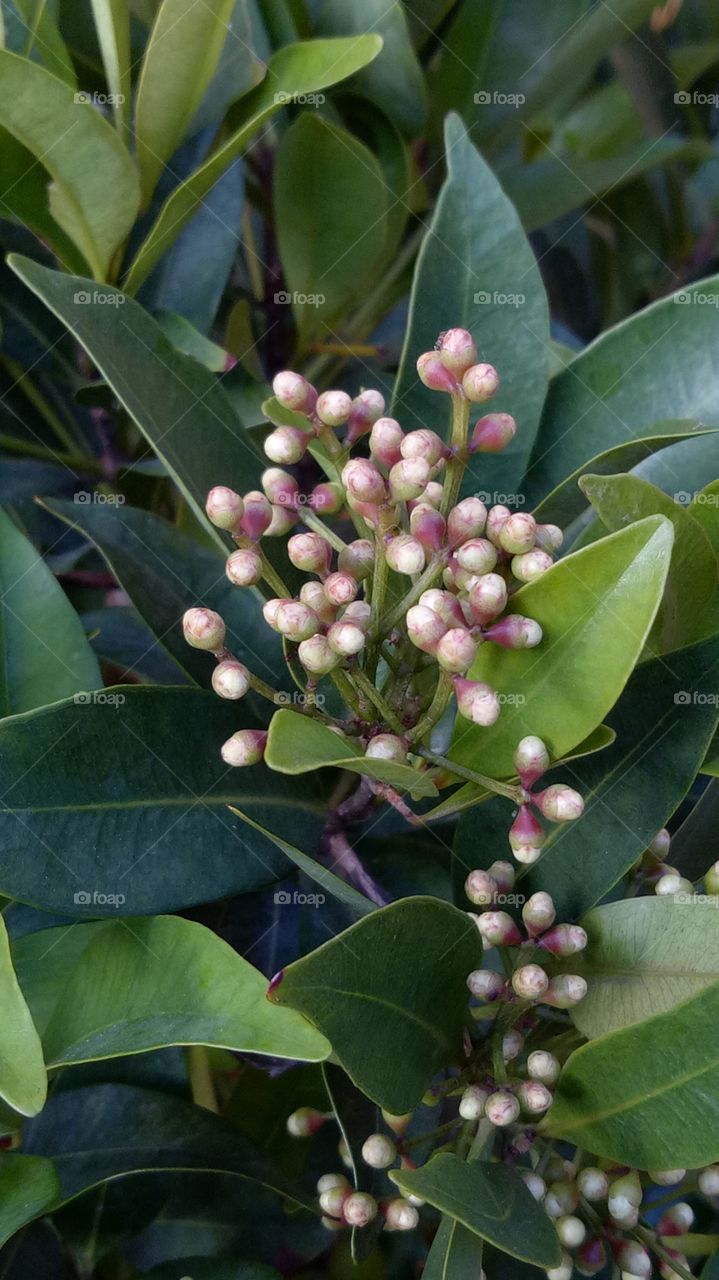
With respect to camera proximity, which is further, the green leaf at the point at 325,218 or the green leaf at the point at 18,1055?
the green leaf at the point at 325,218

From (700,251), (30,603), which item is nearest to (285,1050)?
(30,603)

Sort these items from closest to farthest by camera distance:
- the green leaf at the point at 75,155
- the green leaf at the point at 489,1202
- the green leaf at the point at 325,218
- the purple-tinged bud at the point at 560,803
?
the green leaf at the point at 489,1202 → the purple-tinged bud at the point at 560,803 → the green leaf at the point at 75,155 → the green leaf at the point at 325,218

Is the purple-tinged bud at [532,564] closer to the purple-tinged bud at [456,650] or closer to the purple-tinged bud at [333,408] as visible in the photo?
the purple-tinged bud at [456,650]

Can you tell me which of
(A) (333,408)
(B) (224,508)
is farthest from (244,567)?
(A) (333,408)

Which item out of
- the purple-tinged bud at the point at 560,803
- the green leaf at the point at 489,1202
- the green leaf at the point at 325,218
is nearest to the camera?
the green leaf at the point at 489,1202

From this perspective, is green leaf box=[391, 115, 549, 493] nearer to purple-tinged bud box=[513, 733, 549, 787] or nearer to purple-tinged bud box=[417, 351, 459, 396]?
purple-tinged bud box=[417, 351, 459, 396]

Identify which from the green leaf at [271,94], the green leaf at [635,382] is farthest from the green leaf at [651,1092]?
the green leaf at [271,94]
